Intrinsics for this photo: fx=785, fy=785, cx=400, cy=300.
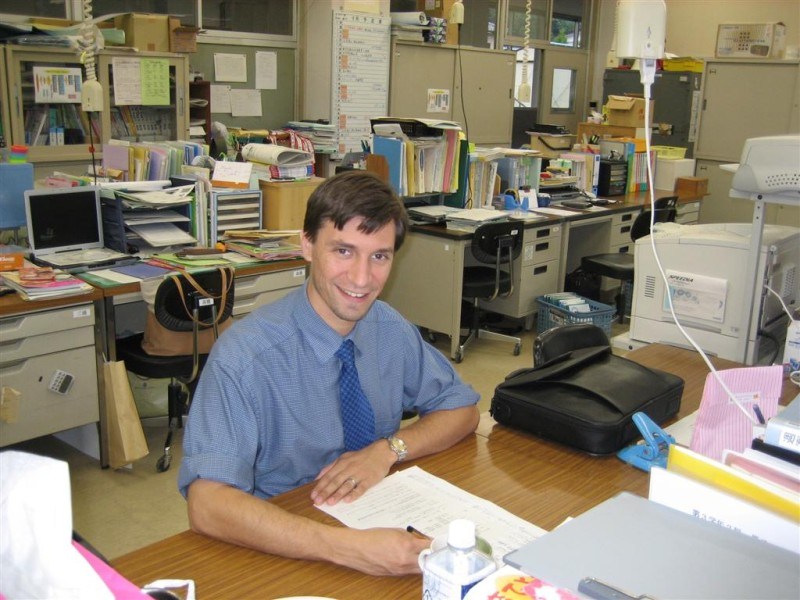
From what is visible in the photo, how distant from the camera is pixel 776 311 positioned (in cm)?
246

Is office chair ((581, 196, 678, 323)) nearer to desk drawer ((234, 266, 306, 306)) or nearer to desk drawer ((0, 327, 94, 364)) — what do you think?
desk drawer ((234, 266, 306, 306))

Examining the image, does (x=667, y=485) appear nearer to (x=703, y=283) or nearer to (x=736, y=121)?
(x=703, y=283)

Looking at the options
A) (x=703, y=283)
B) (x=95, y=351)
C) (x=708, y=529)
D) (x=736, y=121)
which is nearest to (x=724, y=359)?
(x=703, y=283)

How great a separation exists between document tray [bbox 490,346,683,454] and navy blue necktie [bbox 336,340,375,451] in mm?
339

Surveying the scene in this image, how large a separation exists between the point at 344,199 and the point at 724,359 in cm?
139

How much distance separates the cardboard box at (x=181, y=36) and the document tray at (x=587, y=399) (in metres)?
3.97

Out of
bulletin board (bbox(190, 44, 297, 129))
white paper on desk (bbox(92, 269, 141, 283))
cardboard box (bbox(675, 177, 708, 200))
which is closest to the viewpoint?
white paper on desk (bbox(92, 269, 141, 283))

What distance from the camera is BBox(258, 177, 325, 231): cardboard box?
3834 millimetres

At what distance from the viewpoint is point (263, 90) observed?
5941mm

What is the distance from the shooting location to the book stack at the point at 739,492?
2.79 ft

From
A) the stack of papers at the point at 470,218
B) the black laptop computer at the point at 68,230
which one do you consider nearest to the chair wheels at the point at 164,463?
the black laptop computer at the point at 68,230

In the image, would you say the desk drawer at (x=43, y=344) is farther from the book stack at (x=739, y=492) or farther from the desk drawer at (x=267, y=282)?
the book stack at (x=739, y=492)

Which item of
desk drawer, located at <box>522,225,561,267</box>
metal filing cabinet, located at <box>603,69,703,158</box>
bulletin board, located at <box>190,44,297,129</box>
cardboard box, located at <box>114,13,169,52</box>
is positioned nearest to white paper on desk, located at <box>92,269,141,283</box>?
cardboard box, located at <box>114,13,169,52</box>

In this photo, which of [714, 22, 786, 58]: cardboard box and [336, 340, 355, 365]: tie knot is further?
[714, 22, 786, 58]: cardboard box
